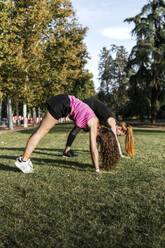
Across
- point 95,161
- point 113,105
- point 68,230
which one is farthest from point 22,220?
point 113,105

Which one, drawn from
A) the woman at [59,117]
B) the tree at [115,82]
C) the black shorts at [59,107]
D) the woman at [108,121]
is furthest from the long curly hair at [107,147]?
the tree at [115,82]

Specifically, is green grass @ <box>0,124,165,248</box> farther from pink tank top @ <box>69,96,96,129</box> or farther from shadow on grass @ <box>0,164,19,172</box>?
pink tank top @ <box>69,96,96,129</box>

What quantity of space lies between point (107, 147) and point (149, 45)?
28.4 meters

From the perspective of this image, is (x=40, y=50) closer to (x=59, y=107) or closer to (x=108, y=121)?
(x=108, y=121)

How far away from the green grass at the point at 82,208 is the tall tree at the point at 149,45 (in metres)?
28.1

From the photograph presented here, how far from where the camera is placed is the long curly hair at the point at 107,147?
5.06m

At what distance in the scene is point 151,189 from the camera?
13.4ft

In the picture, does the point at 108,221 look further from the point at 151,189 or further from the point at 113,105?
the point at 113,105

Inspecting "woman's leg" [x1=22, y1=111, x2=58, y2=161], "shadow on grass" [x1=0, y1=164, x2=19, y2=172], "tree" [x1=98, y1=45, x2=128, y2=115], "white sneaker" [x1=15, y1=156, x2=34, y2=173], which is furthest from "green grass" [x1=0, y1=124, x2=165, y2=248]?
"tree" [x1=98, y1=45, x2=128, y2=115]

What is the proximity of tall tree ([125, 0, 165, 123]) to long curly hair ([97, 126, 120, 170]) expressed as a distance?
27501 millimetres

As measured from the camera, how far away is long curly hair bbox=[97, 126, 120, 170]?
199 inches

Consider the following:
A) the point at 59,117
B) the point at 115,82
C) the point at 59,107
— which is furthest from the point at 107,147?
the point at 115,82

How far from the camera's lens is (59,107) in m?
4.89

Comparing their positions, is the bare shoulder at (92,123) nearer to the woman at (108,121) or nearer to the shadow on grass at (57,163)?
the shadow on grass at (57,163)
